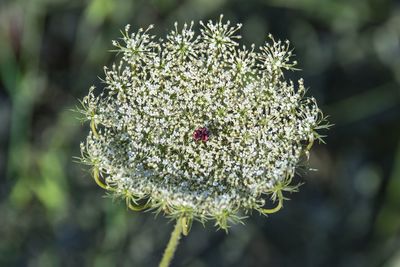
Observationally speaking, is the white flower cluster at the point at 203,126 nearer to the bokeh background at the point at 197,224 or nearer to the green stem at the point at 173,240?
the green stem at the point at 173,240

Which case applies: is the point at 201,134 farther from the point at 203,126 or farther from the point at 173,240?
the point at 173,240

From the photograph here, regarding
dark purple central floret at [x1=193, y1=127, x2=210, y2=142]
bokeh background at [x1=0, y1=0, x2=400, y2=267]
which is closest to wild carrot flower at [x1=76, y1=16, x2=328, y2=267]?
dark purple central floret at [x1=193, y1=127, x2=210, y2=142]

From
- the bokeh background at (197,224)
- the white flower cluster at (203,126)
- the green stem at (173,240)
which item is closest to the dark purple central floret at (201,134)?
the white flower cluster at (203,126)

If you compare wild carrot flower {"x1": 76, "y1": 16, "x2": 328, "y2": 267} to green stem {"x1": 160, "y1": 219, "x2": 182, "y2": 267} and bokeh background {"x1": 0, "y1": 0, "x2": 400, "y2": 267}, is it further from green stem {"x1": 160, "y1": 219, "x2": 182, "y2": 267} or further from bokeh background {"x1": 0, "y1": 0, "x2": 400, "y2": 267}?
bokeh background {"x1": 0, "y1": 0, "x2": 400, "y2": 267}

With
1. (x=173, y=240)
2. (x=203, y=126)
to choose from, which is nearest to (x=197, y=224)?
(x=173, y=240)

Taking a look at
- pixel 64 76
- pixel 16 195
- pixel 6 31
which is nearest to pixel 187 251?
pixel 16 195

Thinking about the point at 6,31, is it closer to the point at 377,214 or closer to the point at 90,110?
the point at 377,214

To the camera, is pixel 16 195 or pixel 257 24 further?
pixel 257 24
